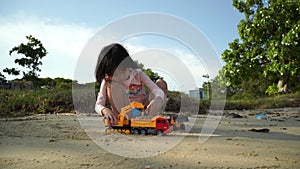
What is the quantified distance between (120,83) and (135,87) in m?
0.13

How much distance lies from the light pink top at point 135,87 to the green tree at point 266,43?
27.0 ft

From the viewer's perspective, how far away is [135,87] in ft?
7.20

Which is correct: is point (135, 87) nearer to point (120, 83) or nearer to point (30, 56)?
point (120, 83)

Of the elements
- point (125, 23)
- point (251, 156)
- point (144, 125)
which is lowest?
point (251, 156)

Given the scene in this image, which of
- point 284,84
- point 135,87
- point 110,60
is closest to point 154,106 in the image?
point 135,87

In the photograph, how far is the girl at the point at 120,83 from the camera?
2.02 meters

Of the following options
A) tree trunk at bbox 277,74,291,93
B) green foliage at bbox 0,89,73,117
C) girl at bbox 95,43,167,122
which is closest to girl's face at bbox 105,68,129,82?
girl at bbox 95,43,167,122

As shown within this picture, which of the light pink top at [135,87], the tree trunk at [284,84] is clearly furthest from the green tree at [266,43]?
the light pink top at [135,87]

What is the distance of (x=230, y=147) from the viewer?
171cm

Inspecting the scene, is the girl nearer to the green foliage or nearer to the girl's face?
the girl's face

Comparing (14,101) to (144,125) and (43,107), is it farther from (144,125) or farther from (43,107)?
(144,125)

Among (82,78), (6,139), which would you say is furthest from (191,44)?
(6,139)

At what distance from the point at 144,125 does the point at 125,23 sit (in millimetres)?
725

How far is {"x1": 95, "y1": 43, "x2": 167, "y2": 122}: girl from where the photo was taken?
2019 millimetres
